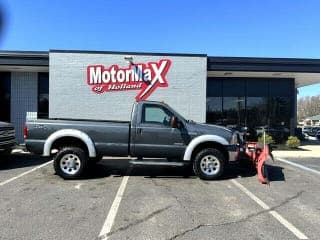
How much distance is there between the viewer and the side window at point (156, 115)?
Answer: 36.4ft

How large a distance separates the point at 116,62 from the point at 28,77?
201 inches

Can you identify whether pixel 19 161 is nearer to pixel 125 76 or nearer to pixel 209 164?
pixel 125 76

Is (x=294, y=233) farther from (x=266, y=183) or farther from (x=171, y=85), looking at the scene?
(x=171, y=85)

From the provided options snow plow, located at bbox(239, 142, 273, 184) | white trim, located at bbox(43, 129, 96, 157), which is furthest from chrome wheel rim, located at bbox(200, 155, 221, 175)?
white trim, located at bbox(43, 129, 96, 157)

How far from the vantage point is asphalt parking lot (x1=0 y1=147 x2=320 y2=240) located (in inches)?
248

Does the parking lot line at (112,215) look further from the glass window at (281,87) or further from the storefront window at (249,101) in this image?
the glass window at (281,87)

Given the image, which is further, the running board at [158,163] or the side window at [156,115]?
the side window at [156,115]

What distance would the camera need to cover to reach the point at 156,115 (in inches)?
440

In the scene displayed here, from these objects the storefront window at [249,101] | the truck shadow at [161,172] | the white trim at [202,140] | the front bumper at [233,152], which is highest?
the storefront window at [249,101]

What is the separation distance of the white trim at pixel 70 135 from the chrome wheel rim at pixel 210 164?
8.97 feet

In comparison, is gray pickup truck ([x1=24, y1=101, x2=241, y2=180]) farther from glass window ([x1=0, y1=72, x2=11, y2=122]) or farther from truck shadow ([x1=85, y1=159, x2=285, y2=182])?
glass window ([x1=0, y1=72, x2=11, y2=122])

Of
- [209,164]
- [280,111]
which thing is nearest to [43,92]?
[280,111]

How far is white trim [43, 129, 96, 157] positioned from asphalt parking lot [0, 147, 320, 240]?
0.71 meters

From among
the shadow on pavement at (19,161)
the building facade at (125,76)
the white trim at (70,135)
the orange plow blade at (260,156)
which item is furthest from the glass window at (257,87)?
the white trim at (70,135)
